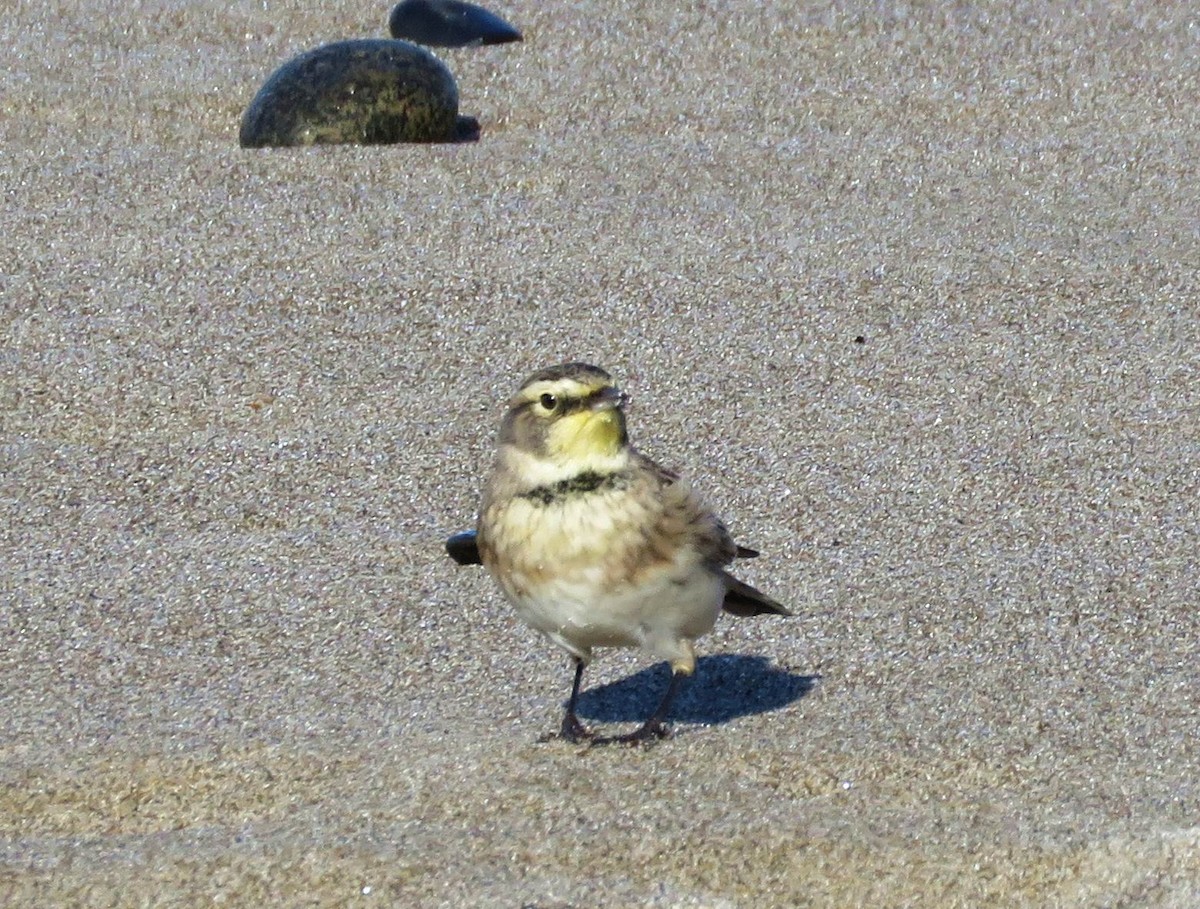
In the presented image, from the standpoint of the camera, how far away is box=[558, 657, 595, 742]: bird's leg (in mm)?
4363

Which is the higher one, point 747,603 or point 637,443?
point 747,603

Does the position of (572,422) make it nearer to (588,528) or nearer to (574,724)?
(588,528)

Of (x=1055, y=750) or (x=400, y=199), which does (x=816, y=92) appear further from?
(x=1055, y=750)

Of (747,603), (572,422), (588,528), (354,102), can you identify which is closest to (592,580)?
(588,528)

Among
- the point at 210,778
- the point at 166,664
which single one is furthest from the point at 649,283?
the point at 210,778

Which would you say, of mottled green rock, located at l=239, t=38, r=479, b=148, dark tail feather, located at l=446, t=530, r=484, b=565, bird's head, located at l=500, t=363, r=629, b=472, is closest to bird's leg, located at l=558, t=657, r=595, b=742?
dark tail feather, located at l=446, t=530, r=484, b=565

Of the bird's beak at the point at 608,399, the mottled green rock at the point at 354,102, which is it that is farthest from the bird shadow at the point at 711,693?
the mottled green rock at the point at 354,102

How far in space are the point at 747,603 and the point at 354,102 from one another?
15.6 ft

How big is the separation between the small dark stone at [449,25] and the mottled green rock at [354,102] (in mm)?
1588

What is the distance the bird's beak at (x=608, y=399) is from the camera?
4.00 m

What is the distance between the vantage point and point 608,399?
4.02m

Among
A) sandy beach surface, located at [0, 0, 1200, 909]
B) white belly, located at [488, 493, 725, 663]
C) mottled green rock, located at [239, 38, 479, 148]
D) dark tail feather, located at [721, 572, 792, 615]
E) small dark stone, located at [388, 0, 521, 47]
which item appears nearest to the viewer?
sandy beach surface, located at [0, 0, 1200, 909]

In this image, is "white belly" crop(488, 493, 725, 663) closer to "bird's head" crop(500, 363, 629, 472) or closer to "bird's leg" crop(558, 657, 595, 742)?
"bird's head" crop(500, 363, 629, 472)

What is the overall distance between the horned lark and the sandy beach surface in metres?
0.34
